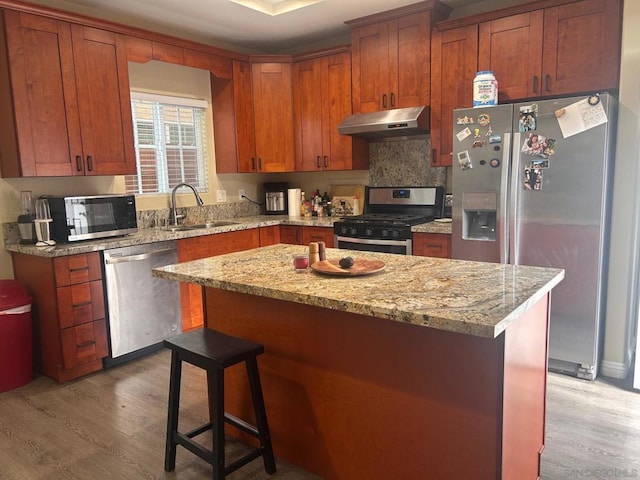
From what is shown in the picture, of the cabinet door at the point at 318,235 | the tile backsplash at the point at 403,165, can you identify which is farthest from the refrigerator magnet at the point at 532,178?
the cabinet door at the point at 318,235

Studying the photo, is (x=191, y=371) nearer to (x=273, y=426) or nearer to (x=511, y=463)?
(x=273, y=426)

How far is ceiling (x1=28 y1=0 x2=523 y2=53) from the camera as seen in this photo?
3656 mm

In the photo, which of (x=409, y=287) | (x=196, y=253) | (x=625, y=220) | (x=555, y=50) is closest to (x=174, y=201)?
(x=196, y=253)

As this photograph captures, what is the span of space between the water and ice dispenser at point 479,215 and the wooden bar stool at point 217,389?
1913mm

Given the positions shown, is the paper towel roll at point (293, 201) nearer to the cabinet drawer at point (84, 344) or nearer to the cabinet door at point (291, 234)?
the cabinet door at point (291, 234)

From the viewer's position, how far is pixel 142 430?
255 centimetres

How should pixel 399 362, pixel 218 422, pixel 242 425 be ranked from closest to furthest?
pixel 399 362, pixel 218 422, pixel 242 425

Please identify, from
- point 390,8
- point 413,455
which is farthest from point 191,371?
point 390,8

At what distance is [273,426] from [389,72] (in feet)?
10.0

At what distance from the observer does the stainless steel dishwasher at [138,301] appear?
3.35 meters

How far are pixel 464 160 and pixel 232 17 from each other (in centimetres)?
228

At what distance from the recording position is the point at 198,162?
467cm

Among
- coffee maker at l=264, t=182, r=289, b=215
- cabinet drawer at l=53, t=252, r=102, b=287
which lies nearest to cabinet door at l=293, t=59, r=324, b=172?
coffee maker at l=264, t=182, r=289, b=215

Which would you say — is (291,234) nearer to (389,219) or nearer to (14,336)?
(389,219)
